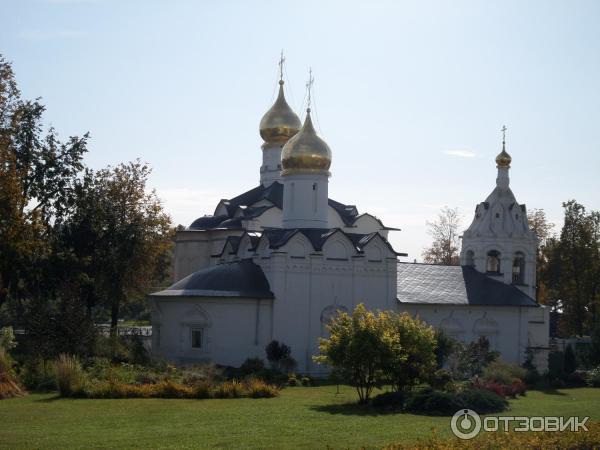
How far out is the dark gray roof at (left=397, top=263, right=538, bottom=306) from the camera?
36375 millimetres

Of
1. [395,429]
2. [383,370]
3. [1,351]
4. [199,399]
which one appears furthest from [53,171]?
[395,429]

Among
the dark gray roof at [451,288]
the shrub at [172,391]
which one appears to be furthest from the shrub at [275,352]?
the shrub at [172,391]

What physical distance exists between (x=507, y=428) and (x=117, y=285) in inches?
884

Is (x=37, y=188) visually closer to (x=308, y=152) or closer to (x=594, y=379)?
(x=308, y=152)

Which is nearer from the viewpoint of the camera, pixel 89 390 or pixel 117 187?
pixel 89 390

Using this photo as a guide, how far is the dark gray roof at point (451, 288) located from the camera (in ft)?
119

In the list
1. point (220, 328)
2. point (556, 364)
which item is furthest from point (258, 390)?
point (556, 364)

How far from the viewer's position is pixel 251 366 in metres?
30.8

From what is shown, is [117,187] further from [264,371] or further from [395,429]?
[395,429]

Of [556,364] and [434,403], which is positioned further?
[556,364]

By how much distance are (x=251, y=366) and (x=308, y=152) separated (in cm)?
864

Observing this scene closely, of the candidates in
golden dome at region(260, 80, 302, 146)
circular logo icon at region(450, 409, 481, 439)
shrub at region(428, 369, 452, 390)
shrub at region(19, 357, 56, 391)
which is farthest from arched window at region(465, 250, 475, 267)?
shrub at region(19, 357, 56, 391)

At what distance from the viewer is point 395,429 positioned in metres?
17.8
